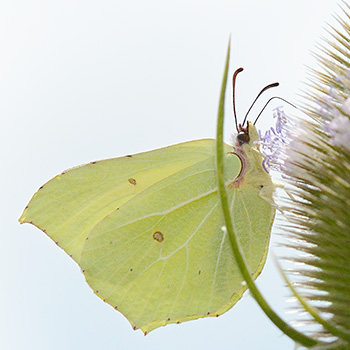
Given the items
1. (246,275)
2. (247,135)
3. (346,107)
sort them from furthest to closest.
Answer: (247,135), (346,107), (246,275)

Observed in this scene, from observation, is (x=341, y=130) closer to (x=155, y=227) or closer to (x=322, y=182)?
(x=322, y=182)

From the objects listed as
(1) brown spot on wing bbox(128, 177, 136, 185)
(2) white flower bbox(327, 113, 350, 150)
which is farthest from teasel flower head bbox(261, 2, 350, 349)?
(1) brown spot on wing bbox(128, 177, 136, 185)

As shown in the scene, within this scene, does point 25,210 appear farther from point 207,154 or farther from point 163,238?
point 207,154

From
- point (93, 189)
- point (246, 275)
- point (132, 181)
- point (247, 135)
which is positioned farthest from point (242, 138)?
point (246, 275)

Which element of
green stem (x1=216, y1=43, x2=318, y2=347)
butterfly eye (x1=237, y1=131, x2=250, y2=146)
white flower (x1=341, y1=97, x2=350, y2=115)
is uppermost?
white flower (x1=341, y1=97, x2=350, y2=115)

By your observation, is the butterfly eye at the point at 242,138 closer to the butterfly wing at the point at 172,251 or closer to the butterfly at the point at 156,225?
the butterfly at the point at 156,225

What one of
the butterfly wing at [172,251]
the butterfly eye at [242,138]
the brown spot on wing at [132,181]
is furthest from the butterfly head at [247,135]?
the brown spot on wing at [132,181]

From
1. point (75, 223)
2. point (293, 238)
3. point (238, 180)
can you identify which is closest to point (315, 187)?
point (293, 238)

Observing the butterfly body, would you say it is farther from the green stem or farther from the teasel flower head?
the green stem
